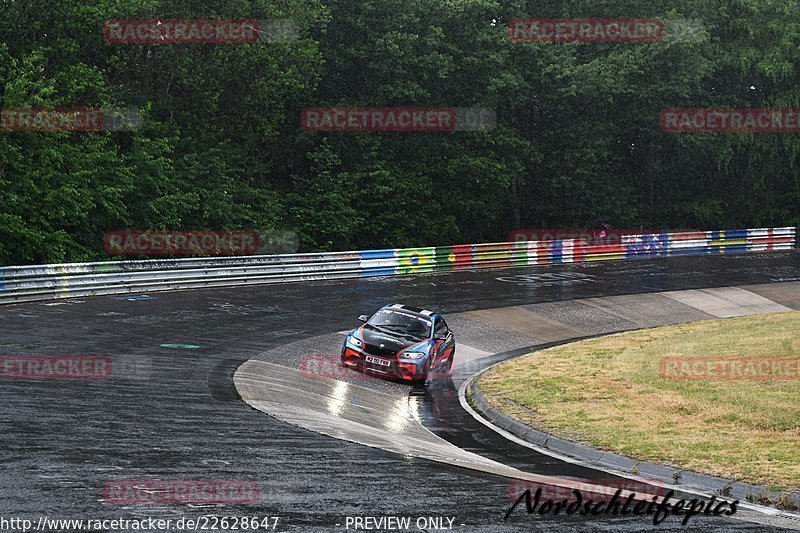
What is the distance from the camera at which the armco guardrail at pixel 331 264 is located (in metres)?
27.3

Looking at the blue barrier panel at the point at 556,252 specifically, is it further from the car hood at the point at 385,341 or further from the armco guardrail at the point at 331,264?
the car hood at the point at 385,341

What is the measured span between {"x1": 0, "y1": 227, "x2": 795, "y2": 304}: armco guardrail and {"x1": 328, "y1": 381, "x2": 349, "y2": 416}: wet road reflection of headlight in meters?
11.4

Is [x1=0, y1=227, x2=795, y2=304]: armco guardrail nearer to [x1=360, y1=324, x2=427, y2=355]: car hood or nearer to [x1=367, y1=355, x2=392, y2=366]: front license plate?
[x1=360, y1=324, x2=427, y2=355]: car hood

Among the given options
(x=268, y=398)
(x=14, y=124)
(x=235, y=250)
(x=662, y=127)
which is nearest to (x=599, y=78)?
(x=662, y=127)

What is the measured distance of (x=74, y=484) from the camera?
9281mm

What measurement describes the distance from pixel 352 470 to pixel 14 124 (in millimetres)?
25425

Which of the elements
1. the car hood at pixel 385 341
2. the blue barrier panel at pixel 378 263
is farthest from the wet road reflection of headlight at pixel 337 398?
the blue barrier panel at pixel 378 263

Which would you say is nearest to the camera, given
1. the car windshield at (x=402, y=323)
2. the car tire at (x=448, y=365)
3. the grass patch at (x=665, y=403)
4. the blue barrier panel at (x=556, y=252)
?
the grass patch at (x=665, y=403)

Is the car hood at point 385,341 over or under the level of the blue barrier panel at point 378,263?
under

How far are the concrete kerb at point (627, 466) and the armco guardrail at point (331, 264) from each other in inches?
591

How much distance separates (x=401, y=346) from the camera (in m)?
20.8

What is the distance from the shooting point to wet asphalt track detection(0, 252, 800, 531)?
906 centimetres

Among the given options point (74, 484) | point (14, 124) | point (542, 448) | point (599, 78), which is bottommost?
point (542, 448)

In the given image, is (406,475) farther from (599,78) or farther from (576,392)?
(599,78)
